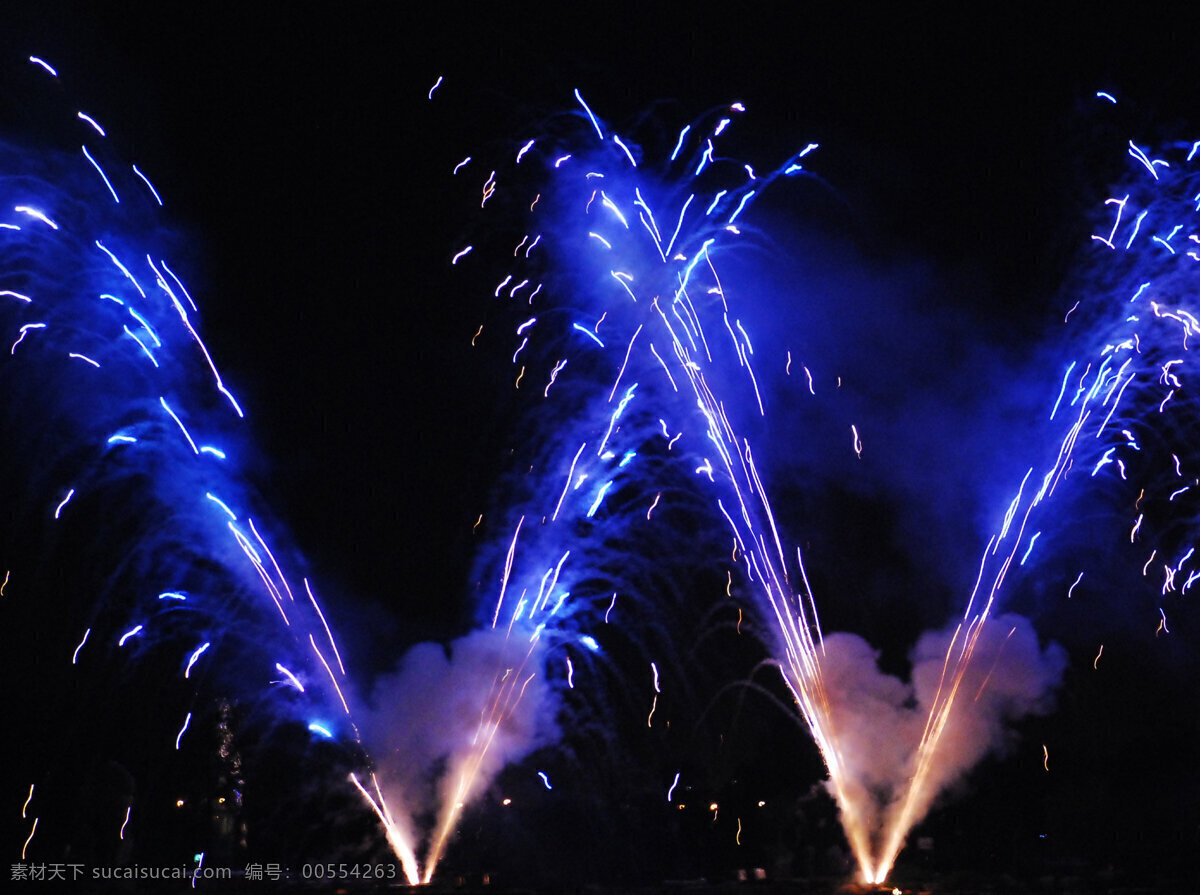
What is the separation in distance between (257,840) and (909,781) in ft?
56.0

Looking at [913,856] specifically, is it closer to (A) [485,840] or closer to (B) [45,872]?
(A) [485,840]

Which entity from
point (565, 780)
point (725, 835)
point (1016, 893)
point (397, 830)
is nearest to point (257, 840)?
point (397, 830)

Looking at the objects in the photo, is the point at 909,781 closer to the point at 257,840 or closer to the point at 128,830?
the point at 257,840

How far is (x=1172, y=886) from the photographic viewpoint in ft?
77.9

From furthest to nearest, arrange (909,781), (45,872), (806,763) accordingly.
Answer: (806,763) → (909,781) → (45,872)

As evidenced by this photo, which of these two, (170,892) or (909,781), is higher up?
(909,781)

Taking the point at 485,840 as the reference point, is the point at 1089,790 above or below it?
above

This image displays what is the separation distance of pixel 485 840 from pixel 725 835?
308 inches

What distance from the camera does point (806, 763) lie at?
38781 mm

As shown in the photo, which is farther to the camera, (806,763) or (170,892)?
(806,763)

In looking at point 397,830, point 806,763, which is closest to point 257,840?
point 397,830

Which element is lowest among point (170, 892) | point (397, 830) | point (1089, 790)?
point (170, 892)

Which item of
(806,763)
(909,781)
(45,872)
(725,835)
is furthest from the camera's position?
(806,763)

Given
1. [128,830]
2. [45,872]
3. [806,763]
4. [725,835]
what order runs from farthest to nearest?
[806,763], [725,835], [128,830], [45,872]
